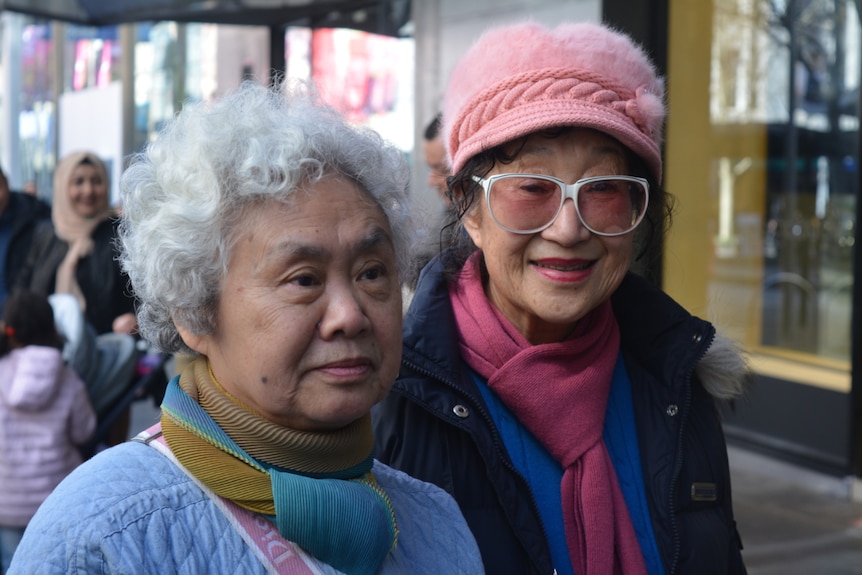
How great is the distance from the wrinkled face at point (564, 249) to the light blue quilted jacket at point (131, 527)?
0.79 metres

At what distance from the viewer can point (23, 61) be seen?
20.9 metres

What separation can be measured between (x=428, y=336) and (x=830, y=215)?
6306 millimetres

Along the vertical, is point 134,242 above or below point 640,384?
above

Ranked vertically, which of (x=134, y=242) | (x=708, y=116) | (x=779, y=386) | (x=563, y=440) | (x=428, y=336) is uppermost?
(x=708, y=116)

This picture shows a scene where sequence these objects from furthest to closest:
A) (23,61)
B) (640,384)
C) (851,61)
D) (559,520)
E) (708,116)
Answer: (23,61) < (708,116) < (851,61) < (640,384) < (559,520)

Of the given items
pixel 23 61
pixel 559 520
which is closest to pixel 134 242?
pixel 559 520

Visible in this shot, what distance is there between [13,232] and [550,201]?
547 centimetres

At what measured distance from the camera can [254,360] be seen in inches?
55.2

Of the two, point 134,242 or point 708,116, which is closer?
point 134,242

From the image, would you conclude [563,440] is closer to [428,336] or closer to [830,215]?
[428,336]

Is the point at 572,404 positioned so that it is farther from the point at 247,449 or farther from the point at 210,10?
the point at 210,10

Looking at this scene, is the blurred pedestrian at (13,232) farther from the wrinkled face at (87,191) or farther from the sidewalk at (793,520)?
the sidewalk at (793,520)

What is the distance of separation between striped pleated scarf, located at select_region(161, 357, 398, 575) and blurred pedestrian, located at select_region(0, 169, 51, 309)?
5491 mm

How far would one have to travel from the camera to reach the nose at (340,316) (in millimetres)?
1405
